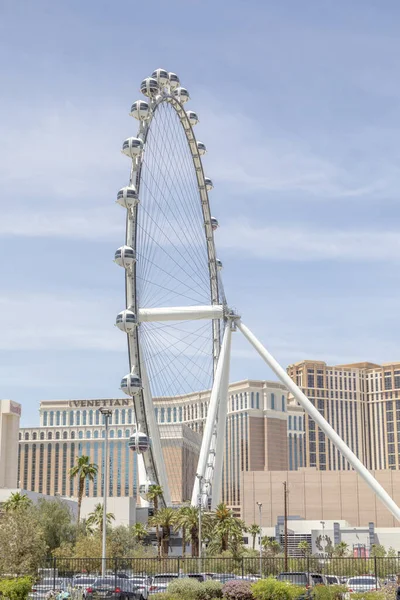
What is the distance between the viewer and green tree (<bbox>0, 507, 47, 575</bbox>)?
1781 inches

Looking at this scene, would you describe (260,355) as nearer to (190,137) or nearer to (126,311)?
(126,311)

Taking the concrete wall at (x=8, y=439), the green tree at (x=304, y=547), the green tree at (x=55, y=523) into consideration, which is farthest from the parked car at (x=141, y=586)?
the concrete wall at (x=8, y=439)

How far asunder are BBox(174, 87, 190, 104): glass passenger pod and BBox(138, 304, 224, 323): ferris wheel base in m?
18.5

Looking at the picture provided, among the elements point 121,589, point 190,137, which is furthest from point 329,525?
point 121,589

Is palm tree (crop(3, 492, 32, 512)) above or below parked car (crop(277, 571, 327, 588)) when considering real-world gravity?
above

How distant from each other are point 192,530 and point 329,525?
8020cm

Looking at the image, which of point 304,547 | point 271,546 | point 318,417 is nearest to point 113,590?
point 318,417

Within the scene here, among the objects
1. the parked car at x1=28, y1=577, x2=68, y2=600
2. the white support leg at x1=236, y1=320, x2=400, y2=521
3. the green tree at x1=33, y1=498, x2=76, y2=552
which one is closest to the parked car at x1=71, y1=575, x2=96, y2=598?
the parked car at x1=28, y1=577, x2=68, y2=600

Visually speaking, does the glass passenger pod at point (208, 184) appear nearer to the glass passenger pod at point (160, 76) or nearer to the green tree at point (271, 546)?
the glass passenger pod at point (160, 76)

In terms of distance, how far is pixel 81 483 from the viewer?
104000 mm

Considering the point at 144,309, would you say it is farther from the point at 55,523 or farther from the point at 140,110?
the point at 55,523

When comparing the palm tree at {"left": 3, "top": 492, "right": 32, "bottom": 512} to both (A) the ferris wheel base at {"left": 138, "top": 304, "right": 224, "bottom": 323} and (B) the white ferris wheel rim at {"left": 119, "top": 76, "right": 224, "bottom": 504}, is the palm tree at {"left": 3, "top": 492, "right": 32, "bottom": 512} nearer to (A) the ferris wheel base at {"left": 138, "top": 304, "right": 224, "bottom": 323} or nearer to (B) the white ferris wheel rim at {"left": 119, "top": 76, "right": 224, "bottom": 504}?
(B) the white ferris wheel rim at {"left": 119, "top": 76, "right": 224, "bottom": 504}

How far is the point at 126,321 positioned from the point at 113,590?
3629 cm

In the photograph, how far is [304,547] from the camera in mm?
140125
